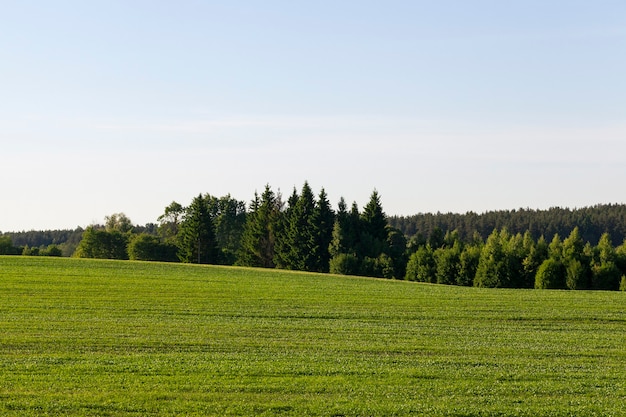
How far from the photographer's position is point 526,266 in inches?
2793

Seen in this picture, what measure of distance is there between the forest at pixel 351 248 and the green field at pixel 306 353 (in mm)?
21274

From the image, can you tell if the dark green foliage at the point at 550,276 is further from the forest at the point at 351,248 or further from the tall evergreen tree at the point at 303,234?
the tall evergreen tree at the point at 303,234

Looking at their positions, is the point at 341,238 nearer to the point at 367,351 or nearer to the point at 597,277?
the point at 597,277

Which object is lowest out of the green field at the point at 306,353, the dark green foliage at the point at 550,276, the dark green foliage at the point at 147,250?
the green field at the point at 306,353

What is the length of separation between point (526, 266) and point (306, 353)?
5113 centimetres

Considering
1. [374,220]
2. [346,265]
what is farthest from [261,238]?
[346,265]

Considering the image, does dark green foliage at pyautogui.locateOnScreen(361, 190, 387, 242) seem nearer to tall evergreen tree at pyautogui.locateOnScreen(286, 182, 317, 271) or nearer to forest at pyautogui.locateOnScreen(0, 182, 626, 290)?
forest at pyautogui.locateOnScreen(0, 182, 626, 290)

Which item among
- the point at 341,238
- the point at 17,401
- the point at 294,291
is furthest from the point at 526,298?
the point at 341,238

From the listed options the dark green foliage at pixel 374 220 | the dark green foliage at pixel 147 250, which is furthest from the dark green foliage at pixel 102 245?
the dark green foliage at pixel 374 220

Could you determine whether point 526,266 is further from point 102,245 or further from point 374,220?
point 102,245

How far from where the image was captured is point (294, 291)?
5188 cm

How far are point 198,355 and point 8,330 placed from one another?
9828 mm

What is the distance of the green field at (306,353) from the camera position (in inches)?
673

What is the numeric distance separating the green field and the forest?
69.8 ft
